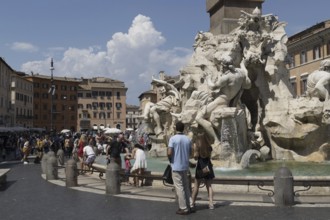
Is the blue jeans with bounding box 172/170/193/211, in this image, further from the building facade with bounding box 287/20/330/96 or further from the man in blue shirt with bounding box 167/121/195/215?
the building facade with bounding box 287/20/330/96

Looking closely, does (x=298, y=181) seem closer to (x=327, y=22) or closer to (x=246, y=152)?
(x=246, y=152)

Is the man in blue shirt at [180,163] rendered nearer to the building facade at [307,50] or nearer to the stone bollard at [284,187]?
the stone bollard at [284,187]

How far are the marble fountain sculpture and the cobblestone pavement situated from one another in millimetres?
4118

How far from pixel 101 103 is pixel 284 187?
10628 cm

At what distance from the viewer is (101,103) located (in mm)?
113062

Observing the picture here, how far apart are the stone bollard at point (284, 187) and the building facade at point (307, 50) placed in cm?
3910

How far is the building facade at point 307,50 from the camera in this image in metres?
46.2

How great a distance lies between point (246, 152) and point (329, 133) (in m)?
2.97

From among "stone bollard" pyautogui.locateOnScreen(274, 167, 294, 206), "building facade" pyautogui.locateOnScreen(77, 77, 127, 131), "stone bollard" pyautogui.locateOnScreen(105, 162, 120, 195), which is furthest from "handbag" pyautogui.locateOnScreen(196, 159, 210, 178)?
"building facade" pyautogui.locateOnScreen(77, 77, 127, 131)

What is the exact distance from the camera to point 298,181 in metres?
8.97

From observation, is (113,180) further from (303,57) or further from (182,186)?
(303,57)

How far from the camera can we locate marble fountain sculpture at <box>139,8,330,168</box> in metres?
13.8

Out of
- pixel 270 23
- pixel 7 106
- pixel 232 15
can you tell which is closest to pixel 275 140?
pixel 270 23

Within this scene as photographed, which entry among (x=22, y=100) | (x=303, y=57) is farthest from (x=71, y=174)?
(x=22, y=100)
